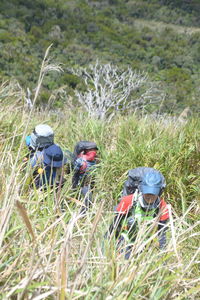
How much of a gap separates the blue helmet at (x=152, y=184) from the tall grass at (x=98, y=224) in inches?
8.9

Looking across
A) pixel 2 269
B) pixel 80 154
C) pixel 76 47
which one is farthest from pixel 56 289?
pixel 76 47

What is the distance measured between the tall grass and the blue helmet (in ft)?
0.74

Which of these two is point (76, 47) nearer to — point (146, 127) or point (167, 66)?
point (167, 66)

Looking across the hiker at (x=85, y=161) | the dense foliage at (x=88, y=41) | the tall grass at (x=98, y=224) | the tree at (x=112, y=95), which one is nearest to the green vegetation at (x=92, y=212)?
the tall grass at (x=98, y=224)

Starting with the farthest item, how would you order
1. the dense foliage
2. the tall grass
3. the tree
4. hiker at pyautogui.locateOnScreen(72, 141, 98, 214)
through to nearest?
the dense foliage, the tree, hiker at pyautogui.locateOnScreen(72, 141, 98, 214), the tall grass

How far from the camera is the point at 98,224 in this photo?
152cm

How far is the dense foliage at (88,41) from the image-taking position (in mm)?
34688

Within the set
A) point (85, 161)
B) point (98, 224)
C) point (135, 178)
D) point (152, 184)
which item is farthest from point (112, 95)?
point (98, 224)

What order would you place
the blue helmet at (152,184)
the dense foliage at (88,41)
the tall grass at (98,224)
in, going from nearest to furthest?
the tall grass at (98,224) < the blue helmet at (152,184) < the dense foliage at (88,41)

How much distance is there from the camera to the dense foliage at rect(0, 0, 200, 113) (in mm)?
34688

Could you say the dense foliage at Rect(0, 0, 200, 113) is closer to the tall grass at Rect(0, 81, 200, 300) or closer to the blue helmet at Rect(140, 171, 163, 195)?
the tall grass at Rect(0, 81, 200, 300)

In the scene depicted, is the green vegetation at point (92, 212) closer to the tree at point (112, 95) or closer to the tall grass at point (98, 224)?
the tall grass at point (98, 224)

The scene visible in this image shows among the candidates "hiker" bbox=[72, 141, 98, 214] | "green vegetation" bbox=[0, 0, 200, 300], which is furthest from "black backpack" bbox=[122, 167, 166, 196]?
"hiker" bbox=[72, 141, 98, 214]

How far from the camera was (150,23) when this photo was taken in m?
88.2
